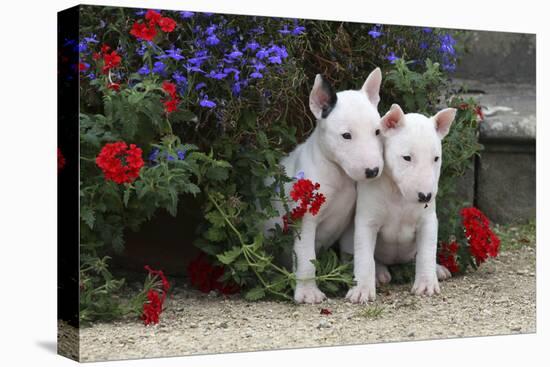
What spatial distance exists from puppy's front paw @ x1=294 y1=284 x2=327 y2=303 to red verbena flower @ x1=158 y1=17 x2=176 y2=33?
1.55 m

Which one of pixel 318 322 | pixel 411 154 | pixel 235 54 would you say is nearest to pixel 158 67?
pixel 235 54

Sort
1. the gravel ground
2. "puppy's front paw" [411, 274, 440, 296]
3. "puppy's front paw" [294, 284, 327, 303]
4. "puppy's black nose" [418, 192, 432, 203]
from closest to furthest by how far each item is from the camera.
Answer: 1. the gravel ground
2. "puppy's black nose" [418, 192, 432, 203]
3. "puppy's front paw" [294, 284, 327, 303]
4. "puppy's front paw" [411, 274, 440, 296]

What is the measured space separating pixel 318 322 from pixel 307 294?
0.28 metres

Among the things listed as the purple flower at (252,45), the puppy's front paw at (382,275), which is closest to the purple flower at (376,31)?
the purple flower at (252,45)

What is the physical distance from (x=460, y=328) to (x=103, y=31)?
2.50 m

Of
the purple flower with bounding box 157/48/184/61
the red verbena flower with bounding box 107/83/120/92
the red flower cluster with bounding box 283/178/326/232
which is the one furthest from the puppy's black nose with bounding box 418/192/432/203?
the red verbena flower with bounding box 107/83/120/92

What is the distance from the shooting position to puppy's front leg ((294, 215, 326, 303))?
5266mm

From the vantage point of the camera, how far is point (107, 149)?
15.4ft

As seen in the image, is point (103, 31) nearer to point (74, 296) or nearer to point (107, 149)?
point (107, 149)

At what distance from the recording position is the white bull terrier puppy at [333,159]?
516 centimetres

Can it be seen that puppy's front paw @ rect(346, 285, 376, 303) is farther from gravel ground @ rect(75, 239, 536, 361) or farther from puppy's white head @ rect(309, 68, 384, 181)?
puppy's white head @ rect(309, 68, 384, 181)

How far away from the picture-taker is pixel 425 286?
5.45 m

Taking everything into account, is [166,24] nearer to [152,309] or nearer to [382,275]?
[152,309]

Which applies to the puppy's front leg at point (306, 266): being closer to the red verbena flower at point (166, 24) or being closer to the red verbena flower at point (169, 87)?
the red verbena flower at point (169, 87)
